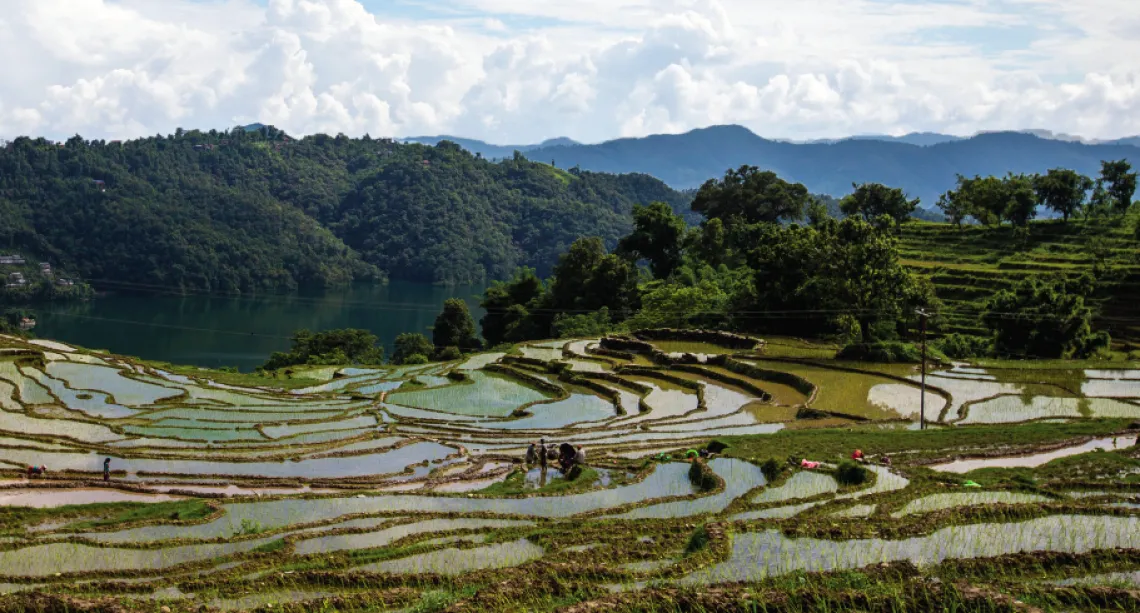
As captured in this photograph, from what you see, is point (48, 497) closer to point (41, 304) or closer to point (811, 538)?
point (811, 538)

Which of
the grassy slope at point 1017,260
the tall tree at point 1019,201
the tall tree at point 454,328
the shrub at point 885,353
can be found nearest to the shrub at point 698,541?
the shrub at point 885,353

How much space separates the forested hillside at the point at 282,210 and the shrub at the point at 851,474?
113661 millimetres

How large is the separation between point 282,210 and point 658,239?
91.9m

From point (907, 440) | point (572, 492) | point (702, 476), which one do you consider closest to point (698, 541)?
point (572, 492)

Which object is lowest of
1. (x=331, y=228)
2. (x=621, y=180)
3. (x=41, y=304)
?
(x=41, y=304)

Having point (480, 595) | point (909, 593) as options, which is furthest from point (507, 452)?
point (909, 593)

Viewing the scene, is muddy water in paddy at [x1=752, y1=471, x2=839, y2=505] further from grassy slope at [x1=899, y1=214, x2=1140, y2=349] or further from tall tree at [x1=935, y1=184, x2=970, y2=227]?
tall tree at [x1=935, y1=184, x2=970, y2=227]

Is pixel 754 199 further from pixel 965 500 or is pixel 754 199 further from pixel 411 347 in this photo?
pixel 965 500

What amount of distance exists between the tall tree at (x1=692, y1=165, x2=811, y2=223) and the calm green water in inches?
1281

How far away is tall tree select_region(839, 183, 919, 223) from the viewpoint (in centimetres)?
6919

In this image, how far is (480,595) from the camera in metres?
10.1

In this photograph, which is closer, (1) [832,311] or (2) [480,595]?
(2) [480,595]

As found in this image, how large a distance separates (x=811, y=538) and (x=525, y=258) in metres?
141

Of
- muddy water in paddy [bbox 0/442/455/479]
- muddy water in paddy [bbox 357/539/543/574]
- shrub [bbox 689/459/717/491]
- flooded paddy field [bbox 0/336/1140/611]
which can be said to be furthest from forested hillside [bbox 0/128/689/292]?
muddy water in paddy [bbox 357/539/543/574]
